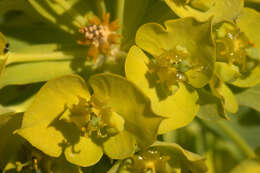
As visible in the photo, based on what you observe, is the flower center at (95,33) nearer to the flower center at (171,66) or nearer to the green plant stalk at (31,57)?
the green plant stalk at (31,57)

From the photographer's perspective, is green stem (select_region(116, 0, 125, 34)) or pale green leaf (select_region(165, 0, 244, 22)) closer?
pale green leaf (select_region(165, 0, 244, 22))

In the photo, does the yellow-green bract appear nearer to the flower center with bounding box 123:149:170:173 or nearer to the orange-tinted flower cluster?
the flower center with bounding box 123:149:170:173

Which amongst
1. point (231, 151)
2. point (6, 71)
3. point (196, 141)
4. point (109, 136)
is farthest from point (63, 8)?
point (231, 151)

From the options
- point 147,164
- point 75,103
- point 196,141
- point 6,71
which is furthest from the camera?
point 196,141

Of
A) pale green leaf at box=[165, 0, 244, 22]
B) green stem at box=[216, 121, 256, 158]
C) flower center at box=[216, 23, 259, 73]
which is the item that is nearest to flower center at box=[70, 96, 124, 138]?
pale green leaf at box=[165, 0, 244, 22]

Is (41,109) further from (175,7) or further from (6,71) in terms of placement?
(175,7)
